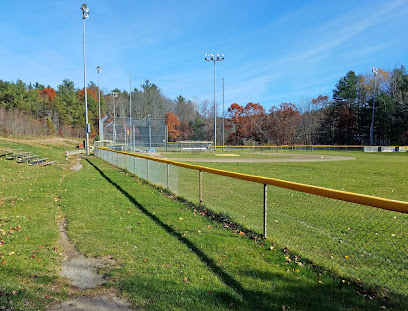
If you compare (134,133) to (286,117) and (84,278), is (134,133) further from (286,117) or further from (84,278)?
(286,117)

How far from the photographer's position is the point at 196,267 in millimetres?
4156

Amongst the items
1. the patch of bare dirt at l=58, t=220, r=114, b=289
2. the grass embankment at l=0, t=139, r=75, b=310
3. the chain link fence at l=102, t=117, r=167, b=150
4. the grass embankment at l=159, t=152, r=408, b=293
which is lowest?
the grass embankment at l=159, t=152, r=408, b=293

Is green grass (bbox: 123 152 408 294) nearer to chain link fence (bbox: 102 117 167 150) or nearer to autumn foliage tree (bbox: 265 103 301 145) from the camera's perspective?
chain link fence (bbox: 102 117 167 150)

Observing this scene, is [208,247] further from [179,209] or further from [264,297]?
[179,209]

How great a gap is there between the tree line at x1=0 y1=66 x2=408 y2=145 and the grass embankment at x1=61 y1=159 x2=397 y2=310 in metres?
52.2

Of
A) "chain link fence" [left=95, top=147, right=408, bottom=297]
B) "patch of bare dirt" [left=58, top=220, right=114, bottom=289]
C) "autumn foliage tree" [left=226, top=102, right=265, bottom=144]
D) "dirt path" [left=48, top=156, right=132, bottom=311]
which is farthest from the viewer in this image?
"autumn foliage tree" [left=226, top=102, right=265, bottom=144]

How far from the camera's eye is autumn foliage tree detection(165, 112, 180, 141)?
75863 millimetres

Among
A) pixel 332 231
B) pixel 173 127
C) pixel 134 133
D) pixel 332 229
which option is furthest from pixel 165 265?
pixel 173 127

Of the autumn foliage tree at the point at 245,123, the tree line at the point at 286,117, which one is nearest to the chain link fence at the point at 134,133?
the tree line at the point at 286,117

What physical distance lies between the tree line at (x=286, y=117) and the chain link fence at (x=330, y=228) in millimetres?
48717

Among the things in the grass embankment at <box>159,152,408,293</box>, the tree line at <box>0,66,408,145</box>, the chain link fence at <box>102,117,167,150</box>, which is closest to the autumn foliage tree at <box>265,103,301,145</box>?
the tree line at <box>0,66,408,145</box>

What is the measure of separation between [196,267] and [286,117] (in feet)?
219

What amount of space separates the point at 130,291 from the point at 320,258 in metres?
3.01

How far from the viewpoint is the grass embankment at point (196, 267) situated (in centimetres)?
→ 328
